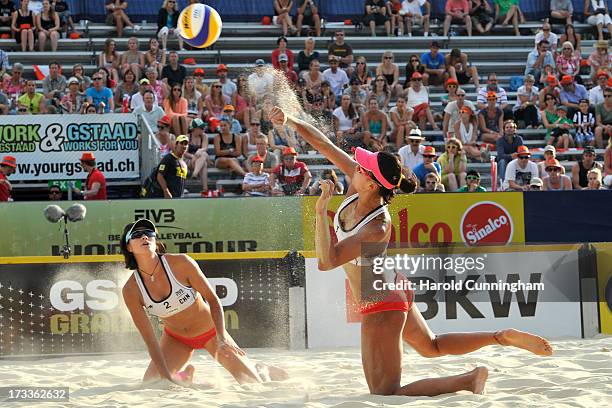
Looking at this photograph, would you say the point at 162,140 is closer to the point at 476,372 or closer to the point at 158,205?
the point at 158,205

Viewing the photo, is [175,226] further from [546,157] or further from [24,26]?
[24,26]

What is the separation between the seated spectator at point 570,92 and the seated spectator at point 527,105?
0.42m

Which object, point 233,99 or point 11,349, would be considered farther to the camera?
point 233,99

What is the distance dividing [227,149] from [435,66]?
14.6ft

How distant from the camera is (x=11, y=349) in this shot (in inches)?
380

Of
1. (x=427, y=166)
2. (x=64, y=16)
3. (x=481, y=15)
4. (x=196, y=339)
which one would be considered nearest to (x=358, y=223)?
(x=196, y=339)

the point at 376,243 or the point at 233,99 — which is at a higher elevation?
the point at 233,99

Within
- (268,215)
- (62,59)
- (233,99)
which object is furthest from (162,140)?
(62,59)

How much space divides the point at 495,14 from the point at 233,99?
632 centimetres

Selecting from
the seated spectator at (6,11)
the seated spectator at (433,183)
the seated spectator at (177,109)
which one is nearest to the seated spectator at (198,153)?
the seated spectator at (177,109)

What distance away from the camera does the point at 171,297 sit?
727cm

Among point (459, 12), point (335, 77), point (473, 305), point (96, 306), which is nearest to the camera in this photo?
point (96, 306)

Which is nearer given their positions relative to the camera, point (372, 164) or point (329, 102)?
point (372, 164)

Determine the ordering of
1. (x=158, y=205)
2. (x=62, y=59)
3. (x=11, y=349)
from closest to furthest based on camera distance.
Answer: (x=11, y=349)
(x=158, y=205)
(x=62, y=59)
